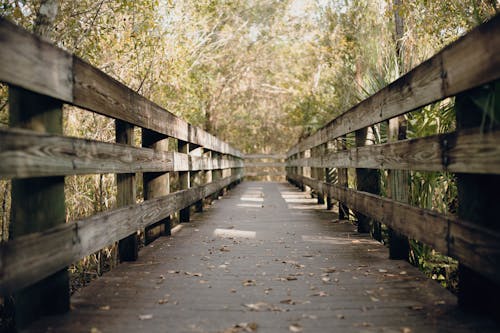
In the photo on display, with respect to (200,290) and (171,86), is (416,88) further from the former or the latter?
(171,86)

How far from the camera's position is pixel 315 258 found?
3.61 metres

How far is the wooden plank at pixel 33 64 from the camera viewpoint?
177 centimetres

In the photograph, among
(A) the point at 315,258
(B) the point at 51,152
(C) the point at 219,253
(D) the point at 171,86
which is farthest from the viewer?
(D) the point at 171,86

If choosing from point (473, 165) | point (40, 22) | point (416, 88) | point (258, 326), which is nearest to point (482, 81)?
point (473, 165)

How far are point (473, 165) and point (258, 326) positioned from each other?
1.17m

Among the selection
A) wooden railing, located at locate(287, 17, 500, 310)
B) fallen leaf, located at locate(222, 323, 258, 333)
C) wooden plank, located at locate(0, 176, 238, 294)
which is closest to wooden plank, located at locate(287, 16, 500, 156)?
wooden railing, located at locate(287, 17, 500, 310)

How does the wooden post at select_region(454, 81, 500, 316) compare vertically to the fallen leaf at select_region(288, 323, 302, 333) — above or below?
above

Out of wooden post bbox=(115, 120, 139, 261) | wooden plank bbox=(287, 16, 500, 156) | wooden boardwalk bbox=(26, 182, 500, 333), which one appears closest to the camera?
wooden plank bbox=(287, 16, 500, 156)

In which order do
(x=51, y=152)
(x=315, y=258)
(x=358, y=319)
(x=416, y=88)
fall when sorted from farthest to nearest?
(x=315, y=258)
(x=416, y=88)
(x=358, y=319)
(x=51, y=152)

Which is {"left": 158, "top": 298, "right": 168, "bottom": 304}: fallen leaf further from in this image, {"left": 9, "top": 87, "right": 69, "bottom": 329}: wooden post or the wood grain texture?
the wood grain texture

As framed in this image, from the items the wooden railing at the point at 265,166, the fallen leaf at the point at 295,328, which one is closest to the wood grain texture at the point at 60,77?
the fallen leaf at the point at 295,328

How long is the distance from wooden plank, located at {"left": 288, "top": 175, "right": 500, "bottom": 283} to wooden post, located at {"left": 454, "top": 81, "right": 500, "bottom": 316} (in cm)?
8

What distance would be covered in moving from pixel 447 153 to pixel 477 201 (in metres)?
0.27

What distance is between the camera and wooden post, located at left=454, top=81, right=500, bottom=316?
205 centimetres
